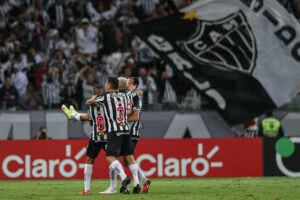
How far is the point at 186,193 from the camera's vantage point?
14.4 meters

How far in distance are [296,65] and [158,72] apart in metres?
4.45

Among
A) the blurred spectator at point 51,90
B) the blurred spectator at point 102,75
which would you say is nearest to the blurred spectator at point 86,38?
the blurred spectator at point 102,75

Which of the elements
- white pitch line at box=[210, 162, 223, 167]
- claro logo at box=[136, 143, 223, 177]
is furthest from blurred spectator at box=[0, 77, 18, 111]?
white pitch line at box=[210, 162, 223, 167]

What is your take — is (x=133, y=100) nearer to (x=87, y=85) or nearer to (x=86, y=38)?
(x=87, y=85)

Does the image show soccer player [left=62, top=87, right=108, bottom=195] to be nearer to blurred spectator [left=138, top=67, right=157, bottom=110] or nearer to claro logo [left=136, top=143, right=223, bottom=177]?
claro logo [left=136, top=143, right=223, bottom=177]

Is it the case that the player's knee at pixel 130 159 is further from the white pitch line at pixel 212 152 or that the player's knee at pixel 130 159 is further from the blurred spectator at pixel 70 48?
the blurred spectator at pixel 70 48

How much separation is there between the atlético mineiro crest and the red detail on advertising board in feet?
8.53

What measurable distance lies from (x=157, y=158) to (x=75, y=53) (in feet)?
18.5

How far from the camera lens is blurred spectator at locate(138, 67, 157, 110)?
2328 centimetres

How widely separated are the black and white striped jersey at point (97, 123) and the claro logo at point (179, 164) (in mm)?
7340

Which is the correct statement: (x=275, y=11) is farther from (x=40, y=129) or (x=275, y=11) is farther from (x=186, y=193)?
(x=186, y=193)

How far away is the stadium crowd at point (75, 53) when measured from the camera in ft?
77.7

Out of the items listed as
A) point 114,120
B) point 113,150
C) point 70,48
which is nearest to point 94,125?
point 114,120

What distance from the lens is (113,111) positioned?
13.7 meters
